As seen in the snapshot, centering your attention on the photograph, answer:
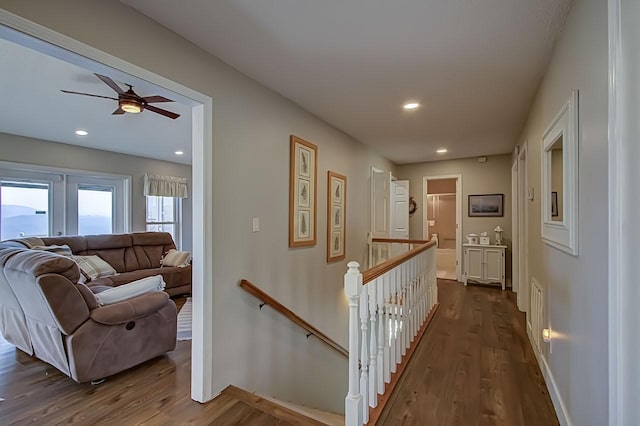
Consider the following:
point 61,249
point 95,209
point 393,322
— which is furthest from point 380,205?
point 95,209

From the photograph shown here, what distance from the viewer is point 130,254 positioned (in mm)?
5254

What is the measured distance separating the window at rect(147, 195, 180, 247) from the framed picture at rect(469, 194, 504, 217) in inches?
250

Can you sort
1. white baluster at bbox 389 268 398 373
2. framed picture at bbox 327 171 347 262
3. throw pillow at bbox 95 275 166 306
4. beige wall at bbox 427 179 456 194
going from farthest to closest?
beige wall at bbox 427 179 456 194
framed picture at bbox 327 171 347 262
throw pillow at bbox 95 275 166 306
white baluster at bbox 389 268 398 373

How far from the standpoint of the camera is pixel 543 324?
2393mm

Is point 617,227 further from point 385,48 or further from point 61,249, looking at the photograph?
point 61,249

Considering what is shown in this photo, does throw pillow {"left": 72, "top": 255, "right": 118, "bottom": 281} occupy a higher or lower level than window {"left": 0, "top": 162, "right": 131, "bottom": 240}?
lower

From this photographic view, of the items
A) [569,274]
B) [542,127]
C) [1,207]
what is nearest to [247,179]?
[569,274]

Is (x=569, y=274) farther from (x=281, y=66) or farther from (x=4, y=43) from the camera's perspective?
(x=4, y=43)

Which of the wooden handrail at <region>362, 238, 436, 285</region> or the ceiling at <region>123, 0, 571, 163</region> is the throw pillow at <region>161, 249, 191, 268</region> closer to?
the ceiling at <region>123, 0, 571, 163</region>

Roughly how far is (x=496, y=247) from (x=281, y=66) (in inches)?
195

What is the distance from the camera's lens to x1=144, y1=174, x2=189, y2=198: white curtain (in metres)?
6.30

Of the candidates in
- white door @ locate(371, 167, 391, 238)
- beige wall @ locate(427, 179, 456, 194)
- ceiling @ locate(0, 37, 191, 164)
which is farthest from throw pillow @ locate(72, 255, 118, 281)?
beige wall @ locate(427, 179, 456, 194)

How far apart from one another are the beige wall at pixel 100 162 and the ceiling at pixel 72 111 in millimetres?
156

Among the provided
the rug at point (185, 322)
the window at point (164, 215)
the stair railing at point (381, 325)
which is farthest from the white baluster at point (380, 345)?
Answer: the window at point (164, 215)
